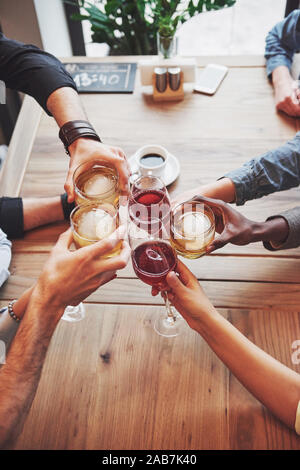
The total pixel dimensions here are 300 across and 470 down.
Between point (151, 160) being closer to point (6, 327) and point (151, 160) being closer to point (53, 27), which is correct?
point (6, 327)

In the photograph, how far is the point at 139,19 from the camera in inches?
102

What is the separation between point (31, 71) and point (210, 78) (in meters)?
0.87

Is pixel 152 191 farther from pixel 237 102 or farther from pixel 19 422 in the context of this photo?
pixel 237 102

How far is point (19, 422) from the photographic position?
988 mm

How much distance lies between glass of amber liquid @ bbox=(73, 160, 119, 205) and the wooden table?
32 centimetres

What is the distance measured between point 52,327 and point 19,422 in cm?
24

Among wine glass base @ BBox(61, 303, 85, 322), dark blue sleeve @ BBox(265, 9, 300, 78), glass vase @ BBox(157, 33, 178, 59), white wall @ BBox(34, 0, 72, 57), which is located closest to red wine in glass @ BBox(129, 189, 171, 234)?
wine glass base @ BBox(61, 303, 85, 322)

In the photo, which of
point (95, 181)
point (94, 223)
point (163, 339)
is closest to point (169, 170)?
point (95, 181)

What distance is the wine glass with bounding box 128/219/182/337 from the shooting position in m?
1.13

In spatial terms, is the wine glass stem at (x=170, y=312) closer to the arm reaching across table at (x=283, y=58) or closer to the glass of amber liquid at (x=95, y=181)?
the glass of amber liquid at (x=95, y=181)

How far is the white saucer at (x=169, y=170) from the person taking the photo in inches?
60.2

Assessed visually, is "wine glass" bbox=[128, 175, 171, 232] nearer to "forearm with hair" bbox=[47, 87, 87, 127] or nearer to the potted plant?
"forearm with hair" bbox=[47, 87, 87, 127]
